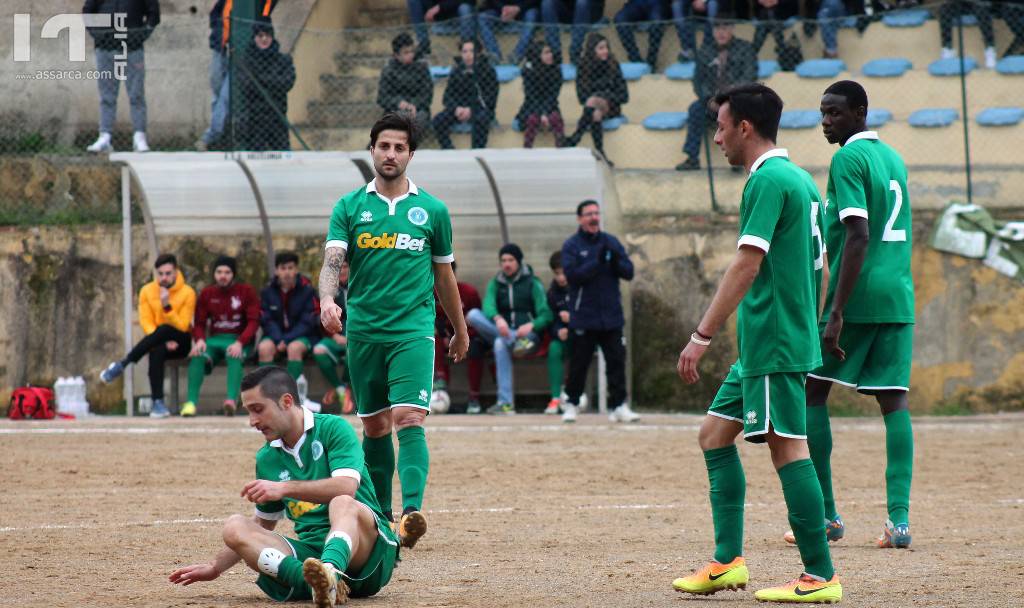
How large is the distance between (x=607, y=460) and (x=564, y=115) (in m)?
6.15

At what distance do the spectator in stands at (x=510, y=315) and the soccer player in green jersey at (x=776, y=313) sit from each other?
1033 cm

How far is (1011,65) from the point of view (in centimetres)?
1783

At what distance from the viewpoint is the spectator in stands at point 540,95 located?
1744cm

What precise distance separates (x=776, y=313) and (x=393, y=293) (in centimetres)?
266

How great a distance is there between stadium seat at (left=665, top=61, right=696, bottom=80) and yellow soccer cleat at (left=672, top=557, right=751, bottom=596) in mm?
12120

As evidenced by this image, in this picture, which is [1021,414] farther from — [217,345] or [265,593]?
[265,593]

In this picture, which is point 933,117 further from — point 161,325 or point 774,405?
point 774,405

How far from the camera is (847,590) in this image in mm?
6223

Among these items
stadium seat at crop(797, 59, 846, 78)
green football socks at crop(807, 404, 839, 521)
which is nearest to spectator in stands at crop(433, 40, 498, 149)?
stadium seat at crop(797, 59, 846, 78)

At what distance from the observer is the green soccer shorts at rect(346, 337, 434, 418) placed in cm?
800

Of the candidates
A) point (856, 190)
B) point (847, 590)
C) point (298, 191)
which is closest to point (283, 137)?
point (298, 191)

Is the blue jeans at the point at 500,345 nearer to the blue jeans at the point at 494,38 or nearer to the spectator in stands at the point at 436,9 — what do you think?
the blue jeans at the point at 494,38

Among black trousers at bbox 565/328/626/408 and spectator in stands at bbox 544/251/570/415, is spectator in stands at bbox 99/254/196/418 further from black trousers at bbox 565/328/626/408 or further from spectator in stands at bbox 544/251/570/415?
black trousers at bbox 565/328/626/408

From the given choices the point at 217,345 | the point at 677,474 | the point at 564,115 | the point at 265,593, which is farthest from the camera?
the point at 564,115
